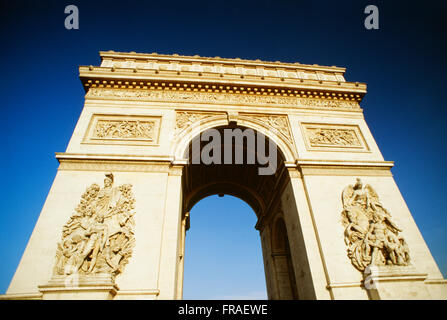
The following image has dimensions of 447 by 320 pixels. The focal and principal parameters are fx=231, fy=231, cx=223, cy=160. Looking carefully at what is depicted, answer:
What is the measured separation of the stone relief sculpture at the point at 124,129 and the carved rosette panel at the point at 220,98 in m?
1.28

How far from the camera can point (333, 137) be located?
9.46m

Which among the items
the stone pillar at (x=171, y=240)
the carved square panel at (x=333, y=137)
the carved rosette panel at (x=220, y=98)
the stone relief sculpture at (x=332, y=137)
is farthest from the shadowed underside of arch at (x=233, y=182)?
the stone pillar at (x=171, y=240)

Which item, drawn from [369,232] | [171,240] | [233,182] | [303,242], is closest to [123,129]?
[171,240]

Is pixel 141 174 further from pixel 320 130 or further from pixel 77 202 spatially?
pixel 320 130

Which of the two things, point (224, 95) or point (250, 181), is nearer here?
point (224, 95)

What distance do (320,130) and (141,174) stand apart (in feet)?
23.7

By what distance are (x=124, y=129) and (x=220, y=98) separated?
407 centimetres

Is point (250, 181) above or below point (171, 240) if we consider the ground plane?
above

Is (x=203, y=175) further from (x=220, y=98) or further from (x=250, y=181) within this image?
(x=220, y=98)

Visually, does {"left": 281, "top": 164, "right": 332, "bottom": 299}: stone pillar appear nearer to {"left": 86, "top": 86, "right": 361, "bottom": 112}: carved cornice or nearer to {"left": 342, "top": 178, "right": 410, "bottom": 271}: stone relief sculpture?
{"left": 342, "top": 178, "right": 410, "bottom": 271}: stone relief sculpture

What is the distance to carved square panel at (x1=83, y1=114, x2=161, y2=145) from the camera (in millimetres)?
8148

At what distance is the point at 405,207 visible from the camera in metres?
7.79
